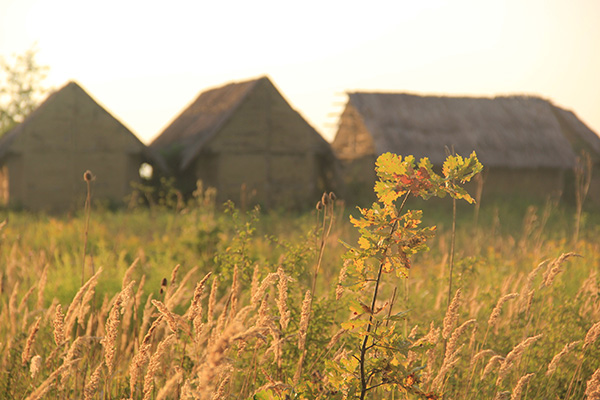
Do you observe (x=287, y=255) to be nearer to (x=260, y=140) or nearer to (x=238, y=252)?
(x=238, y=252)

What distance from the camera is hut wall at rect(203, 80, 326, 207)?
19047 millimetres

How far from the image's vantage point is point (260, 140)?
19.5 metres

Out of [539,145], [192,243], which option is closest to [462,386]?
[192,243]

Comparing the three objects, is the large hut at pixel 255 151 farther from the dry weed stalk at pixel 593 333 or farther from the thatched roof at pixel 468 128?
the dry weed stalk at pixel 593 333

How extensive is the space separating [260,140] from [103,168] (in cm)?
516

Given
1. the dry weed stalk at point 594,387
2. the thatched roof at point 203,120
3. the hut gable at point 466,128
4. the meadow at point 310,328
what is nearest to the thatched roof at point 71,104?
the thatched roof at point 203,120

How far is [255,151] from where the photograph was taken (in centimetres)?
1945

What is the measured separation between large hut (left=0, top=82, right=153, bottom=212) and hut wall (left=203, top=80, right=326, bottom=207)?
2.69 m

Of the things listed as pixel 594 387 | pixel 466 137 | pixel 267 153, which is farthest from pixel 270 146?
pixel 594 387

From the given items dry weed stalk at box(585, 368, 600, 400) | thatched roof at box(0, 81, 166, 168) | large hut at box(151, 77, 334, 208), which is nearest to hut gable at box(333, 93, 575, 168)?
large hut at box(151, 77, 334, 208)

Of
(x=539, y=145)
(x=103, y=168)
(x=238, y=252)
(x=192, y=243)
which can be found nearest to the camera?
(x=238, y=252)

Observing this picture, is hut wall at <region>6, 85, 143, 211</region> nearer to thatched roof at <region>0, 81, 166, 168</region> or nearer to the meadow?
thatched roof at <region>0, 81, 166, 168</region>

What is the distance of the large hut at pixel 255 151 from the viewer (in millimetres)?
18984

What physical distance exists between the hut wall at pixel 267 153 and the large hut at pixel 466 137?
233cm
